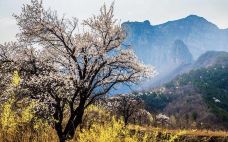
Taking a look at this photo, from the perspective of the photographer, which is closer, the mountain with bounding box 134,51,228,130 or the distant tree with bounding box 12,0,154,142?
the distant tree with bounding box 12,0,154,142

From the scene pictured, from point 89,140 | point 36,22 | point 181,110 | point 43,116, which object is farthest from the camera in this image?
point 181,110

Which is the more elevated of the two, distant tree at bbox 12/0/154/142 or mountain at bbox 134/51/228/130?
mountain at bbox 134/51/228/130

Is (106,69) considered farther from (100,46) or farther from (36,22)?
(36,22)

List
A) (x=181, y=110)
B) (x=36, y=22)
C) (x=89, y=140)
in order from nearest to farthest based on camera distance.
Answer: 1. (x=89, y=140)
2. (x=36, y=22)
3. (x=181, y=110)

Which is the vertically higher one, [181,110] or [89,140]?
[181,110]

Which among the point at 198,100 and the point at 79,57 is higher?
the point at 198,100

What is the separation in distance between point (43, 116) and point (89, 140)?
6.80 m

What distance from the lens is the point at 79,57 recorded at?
2258cm

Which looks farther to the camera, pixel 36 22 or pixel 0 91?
pixel 36 22

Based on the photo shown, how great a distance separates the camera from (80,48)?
22.0 meters

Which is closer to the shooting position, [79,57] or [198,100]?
[79,57]

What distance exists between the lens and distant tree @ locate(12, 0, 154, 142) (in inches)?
843

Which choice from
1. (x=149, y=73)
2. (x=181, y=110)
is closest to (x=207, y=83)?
(x=181, y=110)

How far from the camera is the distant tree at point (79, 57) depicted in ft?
70.2
